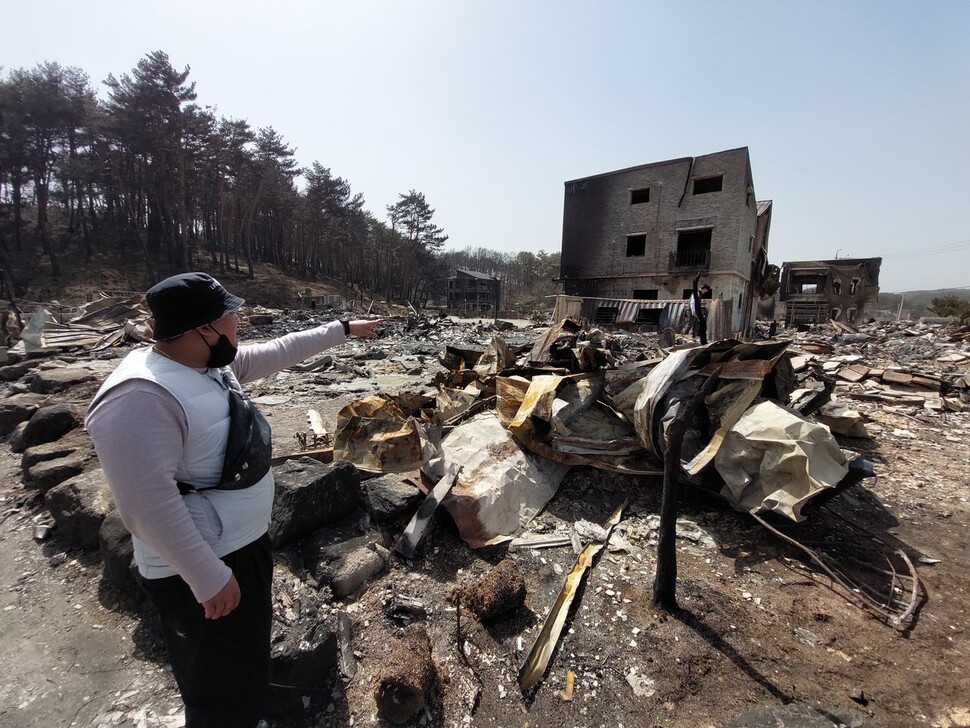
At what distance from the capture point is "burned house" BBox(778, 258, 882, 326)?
90.3 feet

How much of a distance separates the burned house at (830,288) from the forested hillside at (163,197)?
28.2m

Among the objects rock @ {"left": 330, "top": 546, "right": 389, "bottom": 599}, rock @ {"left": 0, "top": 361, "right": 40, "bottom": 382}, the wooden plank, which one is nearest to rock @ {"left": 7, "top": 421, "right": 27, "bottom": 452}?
rock @ {"left": 330, "top": 546, "right": 389, "bottom": 599}

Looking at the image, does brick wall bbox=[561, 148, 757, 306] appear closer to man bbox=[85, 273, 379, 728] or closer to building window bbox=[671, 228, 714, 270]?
building window bbox=[671, 228, 714, 270]

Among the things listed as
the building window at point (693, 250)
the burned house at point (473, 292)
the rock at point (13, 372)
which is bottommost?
the rock at point (13, 372)

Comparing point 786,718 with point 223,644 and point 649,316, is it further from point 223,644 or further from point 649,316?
point 649,316

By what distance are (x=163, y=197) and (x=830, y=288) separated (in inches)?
1703

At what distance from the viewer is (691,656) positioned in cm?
221

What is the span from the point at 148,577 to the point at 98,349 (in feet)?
44.5

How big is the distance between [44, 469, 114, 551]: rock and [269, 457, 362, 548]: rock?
4.11ft

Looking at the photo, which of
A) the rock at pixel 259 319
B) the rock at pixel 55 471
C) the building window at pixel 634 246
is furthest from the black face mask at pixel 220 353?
the building window at pixel 634 246

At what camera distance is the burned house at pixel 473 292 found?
3700cm

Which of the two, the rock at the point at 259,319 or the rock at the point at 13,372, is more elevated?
the rock at the point at 259,319

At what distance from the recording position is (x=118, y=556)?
2594 millimetres

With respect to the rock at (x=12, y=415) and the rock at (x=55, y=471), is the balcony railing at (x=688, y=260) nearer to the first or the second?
the rock at (x=55, y=471)
